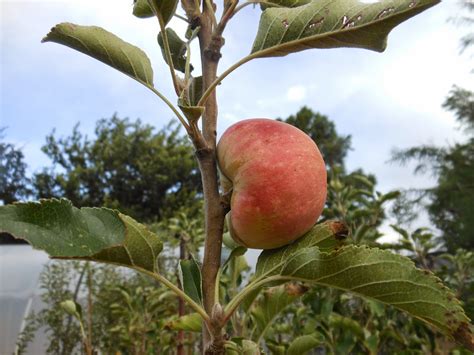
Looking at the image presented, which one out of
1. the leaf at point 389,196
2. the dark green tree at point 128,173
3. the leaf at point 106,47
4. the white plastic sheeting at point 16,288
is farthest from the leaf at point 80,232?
the dark green tree at point 128,173

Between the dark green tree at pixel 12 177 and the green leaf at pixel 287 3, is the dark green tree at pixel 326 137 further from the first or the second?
the green leaf at pixel 287 3

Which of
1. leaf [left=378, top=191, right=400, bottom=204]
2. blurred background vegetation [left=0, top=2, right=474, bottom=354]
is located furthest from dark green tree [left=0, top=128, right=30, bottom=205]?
leaf [left=378, top=191, right=400, bottom=204]

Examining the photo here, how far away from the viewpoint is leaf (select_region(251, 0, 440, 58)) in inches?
16.6

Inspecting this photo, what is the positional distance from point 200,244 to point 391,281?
1334 millimetres

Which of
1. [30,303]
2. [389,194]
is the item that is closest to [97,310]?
[30,303]

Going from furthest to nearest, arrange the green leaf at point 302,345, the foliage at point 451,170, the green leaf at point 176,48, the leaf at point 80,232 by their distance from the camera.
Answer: the foliage at point 451,170 < the green leaf at point 302,345 < the green leaf at point 176,48 < the leaf at point 80,232

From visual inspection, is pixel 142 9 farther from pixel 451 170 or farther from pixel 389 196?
pixel 451 170

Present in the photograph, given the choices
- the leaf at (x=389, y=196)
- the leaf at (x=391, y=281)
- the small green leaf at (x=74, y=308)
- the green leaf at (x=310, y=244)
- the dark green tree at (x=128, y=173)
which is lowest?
the leaf at (x=391, y=281)

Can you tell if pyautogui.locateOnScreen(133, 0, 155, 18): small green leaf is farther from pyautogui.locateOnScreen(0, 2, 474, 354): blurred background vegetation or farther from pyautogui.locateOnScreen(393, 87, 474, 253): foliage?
pyautogui.locateOnScreen(393, 87, 474, 253): foliage

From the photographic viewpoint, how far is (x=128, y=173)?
11.6m

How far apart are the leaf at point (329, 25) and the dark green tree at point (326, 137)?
11.2m

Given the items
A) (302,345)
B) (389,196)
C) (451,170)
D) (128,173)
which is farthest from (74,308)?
(128,173)

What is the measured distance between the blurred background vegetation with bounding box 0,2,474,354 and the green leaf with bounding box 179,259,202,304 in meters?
0.15

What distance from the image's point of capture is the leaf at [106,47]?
18.2 inches
